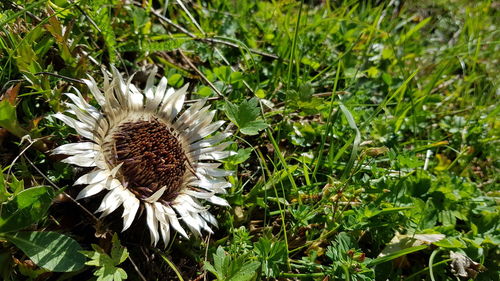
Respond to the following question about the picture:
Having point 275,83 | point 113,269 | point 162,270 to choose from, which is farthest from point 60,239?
point 275,83

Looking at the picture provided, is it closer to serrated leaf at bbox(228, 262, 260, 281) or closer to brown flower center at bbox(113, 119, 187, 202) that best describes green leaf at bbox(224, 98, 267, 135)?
brown flower center at bbox(113, 119, 187, 202)

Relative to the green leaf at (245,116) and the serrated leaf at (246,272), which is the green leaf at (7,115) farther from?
the serrated leaf at (246,272)

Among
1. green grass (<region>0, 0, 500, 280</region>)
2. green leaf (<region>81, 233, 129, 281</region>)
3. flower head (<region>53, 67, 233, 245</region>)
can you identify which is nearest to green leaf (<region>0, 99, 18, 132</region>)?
green grass (<region>0, 0, 500, 280</region>)

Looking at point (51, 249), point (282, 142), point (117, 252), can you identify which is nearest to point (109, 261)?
point (117, 252)

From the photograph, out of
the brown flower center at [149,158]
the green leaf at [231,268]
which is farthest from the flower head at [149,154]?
the green leaf at [231,268]

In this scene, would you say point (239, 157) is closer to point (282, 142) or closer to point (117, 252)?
point (282, 142)

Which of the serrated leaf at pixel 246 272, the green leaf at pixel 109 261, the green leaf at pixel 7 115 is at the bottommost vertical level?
the serrated leaf at pixel 246 272
